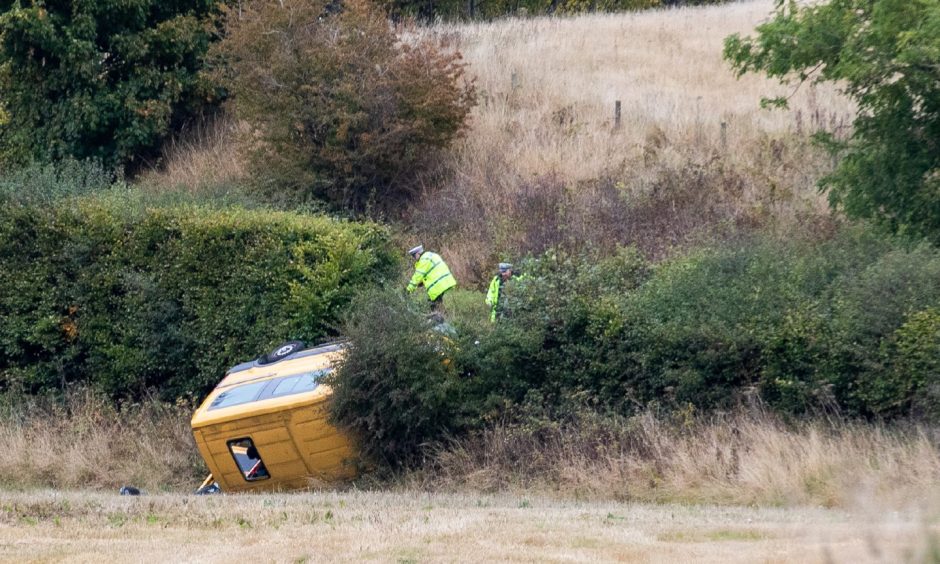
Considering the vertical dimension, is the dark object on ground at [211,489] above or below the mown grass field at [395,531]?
below

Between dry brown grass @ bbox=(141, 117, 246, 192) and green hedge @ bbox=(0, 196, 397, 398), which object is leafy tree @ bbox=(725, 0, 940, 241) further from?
dry brown grass @ bbox=(141, 117, 246, 192)

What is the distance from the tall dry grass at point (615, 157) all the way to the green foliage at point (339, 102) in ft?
3.93

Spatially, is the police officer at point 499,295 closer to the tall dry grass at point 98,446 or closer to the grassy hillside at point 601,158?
the grassy hillside at point 601,158

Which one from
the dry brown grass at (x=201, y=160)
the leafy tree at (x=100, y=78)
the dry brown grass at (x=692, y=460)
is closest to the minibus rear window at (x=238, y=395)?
the dry brown grass at (x=692, y=460)

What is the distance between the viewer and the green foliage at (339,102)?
2220 centimetres

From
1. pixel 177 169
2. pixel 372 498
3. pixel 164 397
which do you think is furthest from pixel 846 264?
pixel 177 169

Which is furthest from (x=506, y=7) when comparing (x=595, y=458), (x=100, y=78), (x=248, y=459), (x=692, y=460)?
(x=692, y=460)

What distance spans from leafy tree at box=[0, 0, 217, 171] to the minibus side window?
13.7 metres

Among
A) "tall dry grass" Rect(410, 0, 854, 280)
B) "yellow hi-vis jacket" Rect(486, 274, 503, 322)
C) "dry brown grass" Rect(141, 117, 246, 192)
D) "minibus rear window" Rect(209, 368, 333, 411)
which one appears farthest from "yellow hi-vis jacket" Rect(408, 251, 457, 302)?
"dry brown grass" Rect(141, 117, 246, 192)

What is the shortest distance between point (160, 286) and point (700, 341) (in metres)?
8.77

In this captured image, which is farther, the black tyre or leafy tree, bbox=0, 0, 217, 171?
leafy tree, bbox=0, 0, 217, 171

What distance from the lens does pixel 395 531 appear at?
30.9 ft

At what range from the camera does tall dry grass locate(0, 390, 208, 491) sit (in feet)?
52.9

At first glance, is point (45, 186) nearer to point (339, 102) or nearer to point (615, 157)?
point (339, 102)
